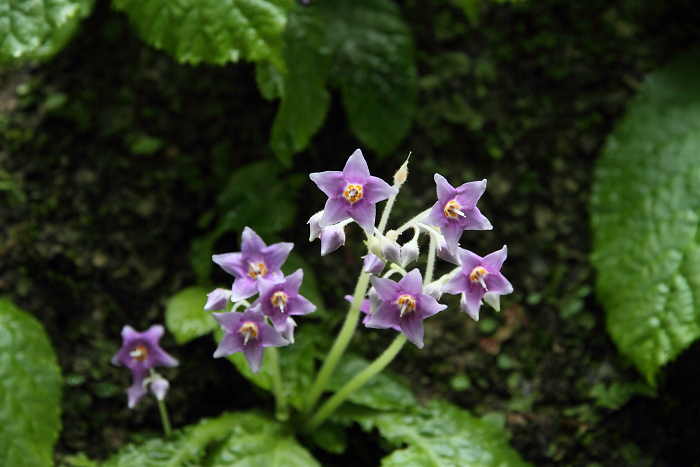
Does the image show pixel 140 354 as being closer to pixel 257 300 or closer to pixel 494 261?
pixel 257 300

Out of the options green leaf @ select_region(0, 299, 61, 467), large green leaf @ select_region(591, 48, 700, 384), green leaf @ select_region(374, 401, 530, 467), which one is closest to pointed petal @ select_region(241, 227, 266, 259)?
green leaf @ select_region(374, 401, 530, 467)

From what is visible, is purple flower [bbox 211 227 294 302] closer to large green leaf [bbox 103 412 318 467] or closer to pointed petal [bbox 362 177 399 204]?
pointed petal [bbox 362 177 399 204]

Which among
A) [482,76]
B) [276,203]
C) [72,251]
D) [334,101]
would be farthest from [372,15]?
[72,251]

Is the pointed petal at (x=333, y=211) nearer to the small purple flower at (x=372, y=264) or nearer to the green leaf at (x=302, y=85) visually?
the small purple flower at (x=372, y=264)

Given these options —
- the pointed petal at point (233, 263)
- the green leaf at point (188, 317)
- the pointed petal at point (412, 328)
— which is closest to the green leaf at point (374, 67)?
the green leaf at point (188, 317)

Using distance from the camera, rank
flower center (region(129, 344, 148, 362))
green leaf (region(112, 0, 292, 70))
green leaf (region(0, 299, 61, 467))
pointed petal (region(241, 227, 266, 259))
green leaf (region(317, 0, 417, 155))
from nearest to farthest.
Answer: pointed petal (region(241, 227, 266, 259)) < green leaf (region(0, 299, 61, 467)) < green leaf (region(112, 0, 292, 70)) < flower center (region(129, 344, 148, 362)) < green leaf (region(317, 0, 417, 155))

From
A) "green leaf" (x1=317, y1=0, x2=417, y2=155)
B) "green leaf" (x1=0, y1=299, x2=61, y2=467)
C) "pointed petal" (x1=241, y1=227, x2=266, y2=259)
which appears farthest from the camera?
"green leaf" (x1=317, y1=0, x2=417, y2=155)
